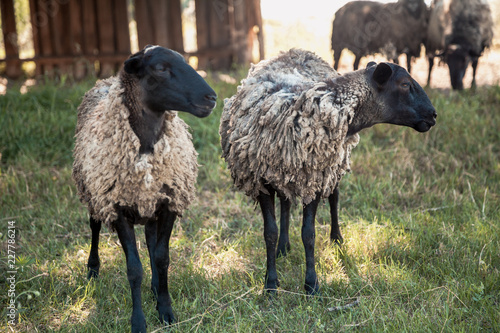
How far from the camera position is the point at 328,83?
12.3 ft

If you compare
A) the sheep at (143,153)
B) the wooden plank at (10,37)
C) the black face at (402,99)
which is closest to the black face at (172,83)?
the sheep at (143,153)

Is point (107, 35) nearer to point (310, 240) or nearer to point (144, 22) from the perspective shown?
point (144, 22)

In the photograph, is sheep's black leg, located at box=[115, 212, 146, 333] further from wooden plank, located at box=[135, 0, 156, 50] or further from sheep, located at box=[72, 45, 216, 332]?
wooden plank, located at box=[135, 0, 156, 50]

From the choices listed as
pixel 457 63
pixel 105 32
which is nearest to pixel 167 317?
pixel 457 63

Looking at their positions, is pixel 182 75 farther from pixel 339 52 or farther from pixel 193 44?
pixel 193 44

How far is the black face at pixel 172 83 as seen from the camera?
3.26m

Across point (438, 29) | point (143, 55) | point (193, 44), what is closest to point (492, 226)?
point (143, 55)

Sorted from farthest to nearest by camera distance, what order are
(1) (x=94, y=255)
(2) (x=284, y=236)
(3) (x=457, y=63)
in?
(3) (x=457, y=63) → (2) (x=284, y=236) → (1) (x=94, y=255)

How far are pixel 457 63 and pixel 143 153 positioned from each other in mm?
5977

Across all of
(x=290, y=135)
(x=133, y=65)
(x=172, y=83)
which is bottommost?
(x=290, y=135)

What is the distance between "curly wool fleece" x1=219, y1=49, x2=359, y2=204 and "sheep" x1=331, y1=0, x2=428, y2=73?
15.9 ft

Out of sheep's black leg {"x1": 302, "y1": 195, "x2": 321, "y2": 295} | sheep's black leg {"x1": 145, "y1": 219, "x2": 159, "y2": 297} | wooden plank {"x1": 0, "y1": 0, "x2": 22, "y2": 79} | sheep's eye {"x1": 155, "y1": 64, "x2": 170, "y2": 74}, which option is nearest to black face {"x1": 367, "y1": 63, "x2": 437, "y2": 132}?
sheep's black leg {"x1": 302, "y1": 195, "x2": 321, "y2": 295}

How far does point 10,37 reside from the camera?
10.1m

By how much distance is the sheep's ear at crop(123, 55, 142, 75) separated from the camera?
3281 millimetres
